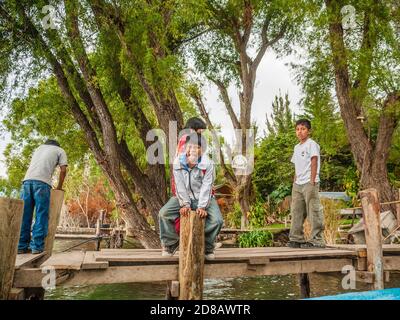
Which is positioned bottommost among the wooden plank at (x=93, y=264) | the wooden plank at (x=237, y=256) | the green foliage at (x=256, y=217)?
the wooden plank at (x=93, y=264)

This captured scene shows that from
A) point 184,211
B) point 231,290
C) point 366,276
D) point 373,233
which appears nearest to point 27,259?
point 184,211

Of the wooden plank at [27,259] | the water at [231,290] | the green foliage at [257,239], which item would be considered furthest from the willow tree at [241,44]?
the wooden plank at [27,259]

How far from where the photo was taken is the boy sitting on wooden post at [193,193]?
4789mm

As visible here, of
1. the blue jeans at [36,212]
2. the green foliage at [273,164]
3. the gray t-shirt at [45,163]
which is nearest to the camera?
the blue jeans at [36,212]

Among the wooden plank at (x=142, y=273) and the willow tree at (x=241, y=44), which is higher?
the willow tree at (x=241, y=44)

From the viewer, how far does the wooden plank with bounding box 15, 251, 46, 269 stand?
4.60 metres

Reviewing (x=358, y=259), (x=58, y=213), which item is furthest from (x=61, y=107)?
(x=358, y=259)

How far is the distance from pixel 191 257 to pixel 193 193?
72 centimetres

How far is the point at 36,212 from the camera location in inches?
220

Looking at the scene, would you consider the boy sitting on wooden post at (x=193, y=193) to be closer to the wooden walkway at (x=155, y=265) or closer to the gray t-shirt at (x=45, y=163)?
the wooden walkway at (x=155, y=265)

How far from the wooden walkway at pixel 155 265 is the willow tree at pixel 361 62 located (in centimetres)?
647

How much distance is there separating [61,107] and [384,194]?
9219 millimetres

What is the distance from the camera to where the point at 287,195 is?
27.2 metres
